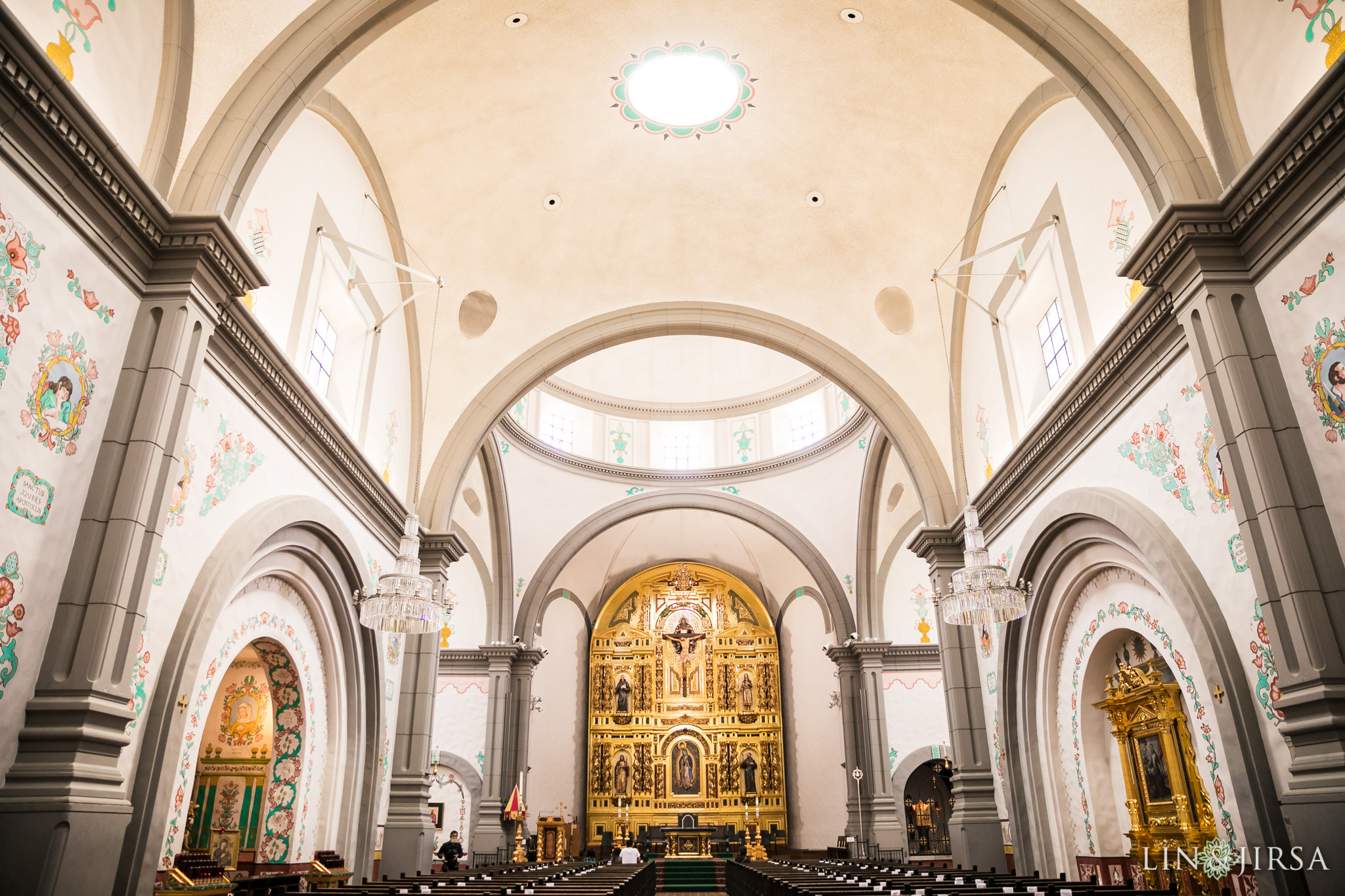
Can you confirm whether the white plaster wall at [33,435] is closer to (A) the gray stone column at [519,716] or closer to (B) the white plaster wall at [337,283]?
(B) the white plaster wall at [337,283]

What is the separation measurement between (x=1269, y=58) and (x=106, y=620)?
889 centimetres

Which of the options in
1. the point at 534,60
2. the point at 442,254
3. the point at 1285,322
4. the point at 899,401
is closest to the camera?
the point at 1285,322

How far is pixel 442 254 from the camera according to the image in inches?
481

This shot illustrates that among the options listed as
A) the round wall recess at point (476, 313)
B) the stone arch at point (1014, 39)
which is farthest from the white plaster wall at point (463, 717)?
the stone arch at point (1014, 39)

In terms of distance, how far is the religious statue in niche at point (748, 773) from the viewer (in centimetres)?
2581

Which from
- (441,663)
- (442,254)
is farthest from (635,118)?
(441,663)

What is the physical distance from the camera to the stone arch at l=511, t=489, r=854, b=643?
72.1 ft

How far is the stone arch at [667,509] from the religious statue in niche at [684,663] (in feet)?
17.9

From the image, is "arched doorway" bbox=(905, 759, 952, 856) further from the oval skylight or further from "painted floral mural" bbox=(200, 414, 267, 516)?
"painted floral mural" bbox=(200, 414, 267, 516)

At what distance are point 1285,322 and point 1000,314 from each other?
18.4 ft

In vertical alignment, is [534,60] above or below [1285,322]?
above

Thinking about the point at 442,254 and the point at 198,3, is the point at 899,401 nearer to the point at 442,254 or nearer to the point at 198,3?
the point at 442,254

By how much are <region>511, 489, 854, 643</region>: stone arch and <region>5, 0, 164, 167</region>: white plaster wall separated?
16.5 meters

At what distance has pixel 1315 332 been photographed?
18.6ft
